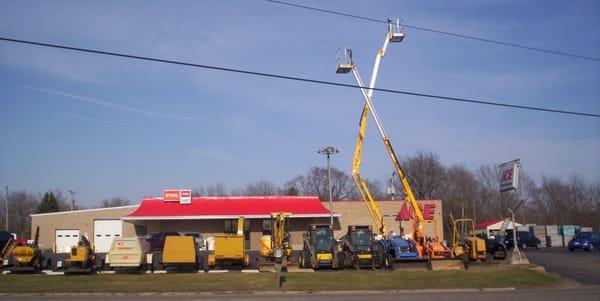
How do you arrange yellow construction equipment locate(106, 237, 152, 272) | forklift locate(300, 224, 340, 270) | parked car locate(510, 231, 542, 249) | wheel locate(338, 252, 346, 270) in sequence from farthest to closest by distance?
parked car locate(510, 231, 542, 249), wheel locate(338, 252, 346, 270), forklift locate(300, 224, 340, 270), yellow construction equipment locate(106, 237, 152, 272)

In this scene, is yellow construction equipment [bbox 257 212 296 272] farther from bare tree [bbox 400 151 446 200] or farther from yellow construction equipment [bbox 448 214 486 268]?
bare tree [bbox 400 151 446 200]

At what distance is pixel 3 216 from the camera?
107m

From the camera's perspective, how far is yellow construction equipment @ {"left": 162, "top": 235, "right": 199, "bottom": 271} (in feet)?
94.4

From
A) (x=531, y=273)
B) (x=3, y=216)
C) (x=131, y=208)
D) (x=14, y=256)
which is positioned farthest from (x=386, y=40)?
(x=3, y=216)

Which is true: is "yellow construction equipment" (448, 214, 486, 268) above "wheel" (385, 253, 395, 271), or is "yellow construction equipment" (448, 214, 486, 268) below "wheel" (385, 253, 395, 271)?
above

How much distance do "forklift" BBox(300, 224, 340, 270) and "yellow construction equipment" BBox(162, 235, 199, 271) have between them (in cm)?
605

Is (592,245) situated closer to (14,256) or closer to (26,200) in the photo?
(14,256)

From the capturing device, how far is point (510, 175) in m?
33.2

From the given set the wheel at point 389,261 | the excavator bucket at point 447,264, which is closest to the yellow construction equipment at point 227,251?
the wheel at point 389,261

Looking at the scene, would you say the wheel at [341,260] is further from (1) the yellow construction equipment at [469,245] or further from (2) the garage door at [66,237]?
(2) the garage door at [66,237]

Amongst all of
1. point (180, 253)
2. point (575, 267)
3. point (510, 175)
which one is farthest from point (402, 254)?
point (180, 253)

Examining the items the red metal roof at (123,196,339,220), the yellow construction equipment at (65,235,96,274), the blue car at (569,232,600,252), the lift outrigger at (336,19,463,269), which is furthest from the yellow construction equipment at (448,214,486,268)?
the red metal roof at (123,196,339,220)

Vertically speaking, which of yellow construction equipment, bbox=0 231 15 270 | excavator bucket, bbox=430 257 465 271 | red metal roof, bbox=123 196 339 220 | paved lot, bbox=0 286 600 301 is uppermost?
red metal roof, bbox=123 196 339 220

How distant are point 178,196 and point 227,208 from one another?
510 cm
